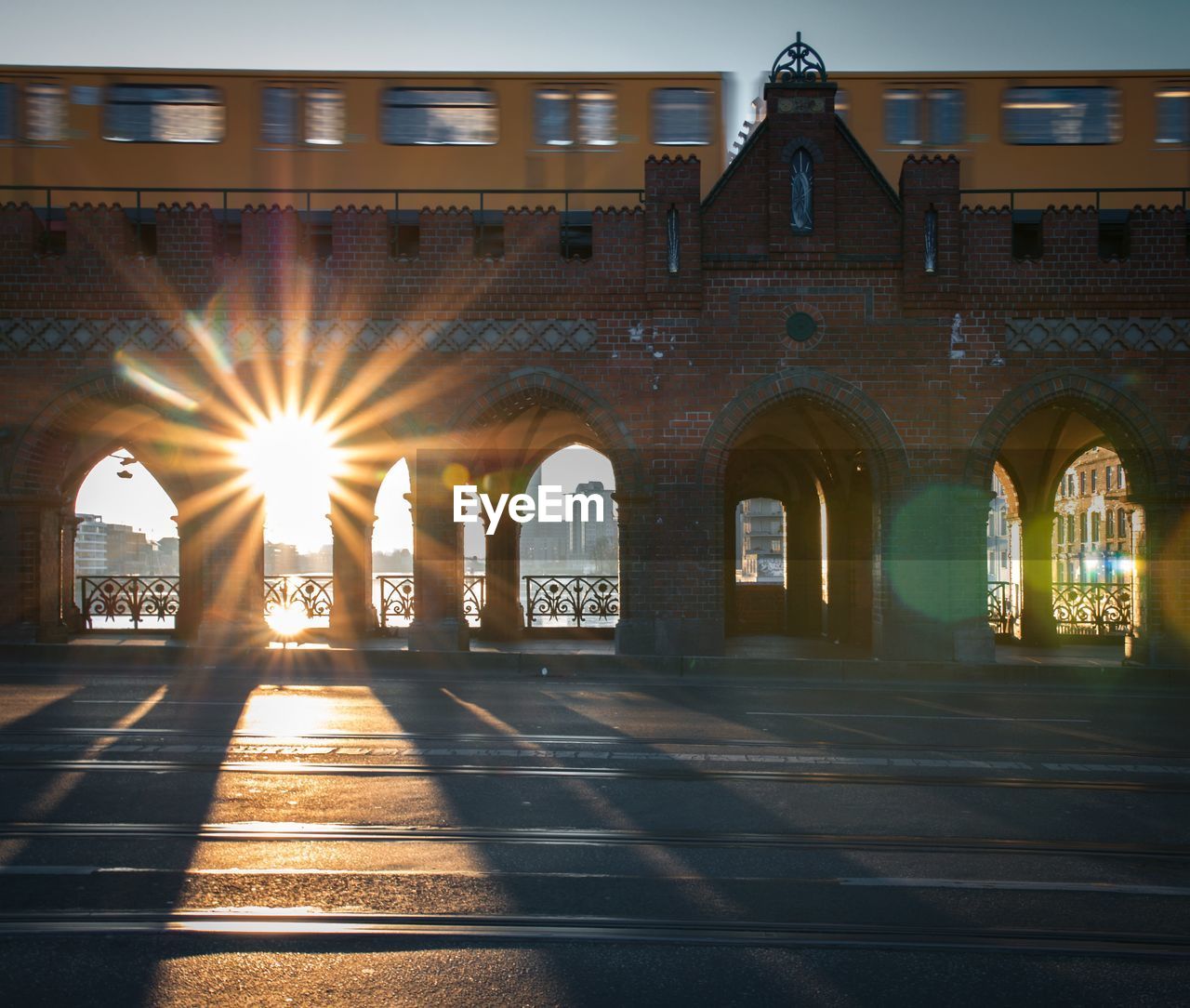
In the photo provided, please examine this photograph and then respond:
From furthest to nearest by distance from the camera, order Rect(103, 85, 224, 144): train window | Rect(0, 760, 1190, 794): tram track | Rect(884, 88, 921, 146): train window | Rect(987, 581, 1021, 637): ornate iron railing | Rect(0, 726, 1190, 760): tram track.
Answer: Rect(987, 581, 1021, 637): ornate iron railing → Rect(884, 88, 921, 146): train window → Rect(103, 85, 224, 144): train window → Rect(0, 726, 1190, 760): tram track → Rect(0, 760, 1190, 794): tram track

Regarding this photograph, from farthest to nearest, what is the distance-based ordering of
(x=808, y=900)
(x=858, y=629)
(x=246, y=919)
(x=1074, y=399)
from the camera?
(x=858, y=629), (x=1074, y=399), (x=808, y=900), (x=246, y=919)

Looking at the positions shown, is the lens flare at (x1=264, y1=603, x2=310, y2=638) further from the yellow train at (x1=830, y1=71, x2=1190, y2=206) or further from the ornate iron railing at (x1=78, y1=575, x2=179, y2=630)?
the yellow train at (x1=830, y1=71, x2=1190, y2=206)

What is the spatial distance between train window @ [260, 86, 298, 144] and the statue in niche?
8.53 m

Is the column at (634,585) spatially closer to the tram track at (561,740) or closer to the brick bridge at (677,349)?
the brick bridge at (677,349)

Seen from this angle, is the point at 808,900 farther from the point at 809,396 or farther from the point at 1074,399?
the point at 1074,399

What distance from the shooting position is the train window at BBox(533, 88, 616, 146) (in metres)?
17.1

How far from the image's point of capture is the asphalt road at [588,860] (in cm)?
452

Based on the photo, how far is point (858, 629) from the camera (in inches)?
810

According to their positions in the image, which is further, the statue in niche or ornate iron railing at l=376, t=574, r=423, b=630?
ornate iron railing at l=376, t=574, r=423, b=630

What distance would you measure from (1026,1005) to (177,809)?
562 cm

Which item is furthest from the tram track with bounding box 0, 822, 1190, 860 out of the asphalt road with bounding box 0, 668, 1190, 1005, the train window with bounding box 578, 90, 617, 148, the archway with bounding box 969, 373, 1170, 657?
the train window with bounding box 578, 90, 617, 148

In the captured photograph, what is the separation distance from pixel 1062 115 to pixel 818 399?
21.2 feet

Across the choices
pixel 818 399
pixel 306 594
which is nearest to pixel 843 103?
pixel 818 399

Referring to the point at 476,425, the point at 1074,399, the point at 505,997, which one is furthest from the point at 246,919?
the point at 1074,399
